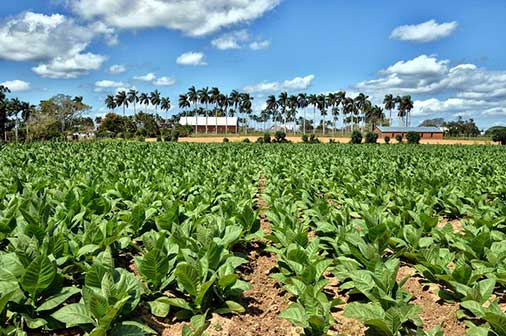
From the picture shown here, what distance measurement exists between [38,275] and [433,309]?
3.46 meters

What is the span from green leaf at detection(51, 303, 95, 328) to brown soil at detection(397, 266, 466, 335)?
2681 mm

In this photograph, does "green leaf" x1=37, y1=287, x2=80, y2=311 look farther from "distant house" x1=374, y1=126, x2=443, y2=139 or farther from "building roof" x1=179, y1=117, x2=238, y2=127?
"building roof" x1=179, y1=117, x2=238, y2=127

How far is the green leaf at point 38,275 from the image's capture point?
2.99 meters


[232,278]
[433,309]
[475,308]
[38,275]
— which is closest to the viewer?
[38,275]

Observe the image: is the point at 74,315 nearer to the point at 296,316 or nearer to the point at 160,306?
the point at 160,306

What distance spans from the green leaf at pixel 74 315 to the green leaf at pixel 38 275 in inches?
9.5

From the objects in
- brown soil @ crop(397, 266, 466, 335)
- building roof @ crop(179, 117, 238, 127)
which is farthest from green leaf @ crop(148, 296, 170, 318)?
building roof @ crop(179, 117, 238, 127)

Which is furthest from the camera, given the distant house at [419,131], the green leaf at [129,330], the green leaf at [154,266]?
the distant house at [419,131]

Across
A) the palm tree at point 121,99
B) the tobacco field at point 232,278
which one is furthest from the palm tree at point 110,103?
the tobacco field at point 232,278

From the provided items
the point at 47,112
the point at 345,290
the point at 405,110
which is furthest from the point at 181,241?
the point at 405,110

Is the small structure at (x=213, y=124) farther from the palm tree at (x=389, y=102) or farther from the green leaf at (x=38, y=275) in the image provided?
the green leaf at (x=38, y=275)

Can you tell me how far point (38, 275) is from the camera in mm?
3023

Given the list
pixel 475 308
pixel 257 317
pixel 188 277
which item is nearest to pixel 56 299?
pixel 188 277

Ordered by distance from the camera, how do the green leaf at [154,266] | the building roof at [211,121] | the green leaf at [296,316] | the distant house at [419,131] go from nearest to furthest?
the green leaf at [296,316]
the green leaf at [154,266]
the distant house at [419,131]
the building roof at [211,121]
